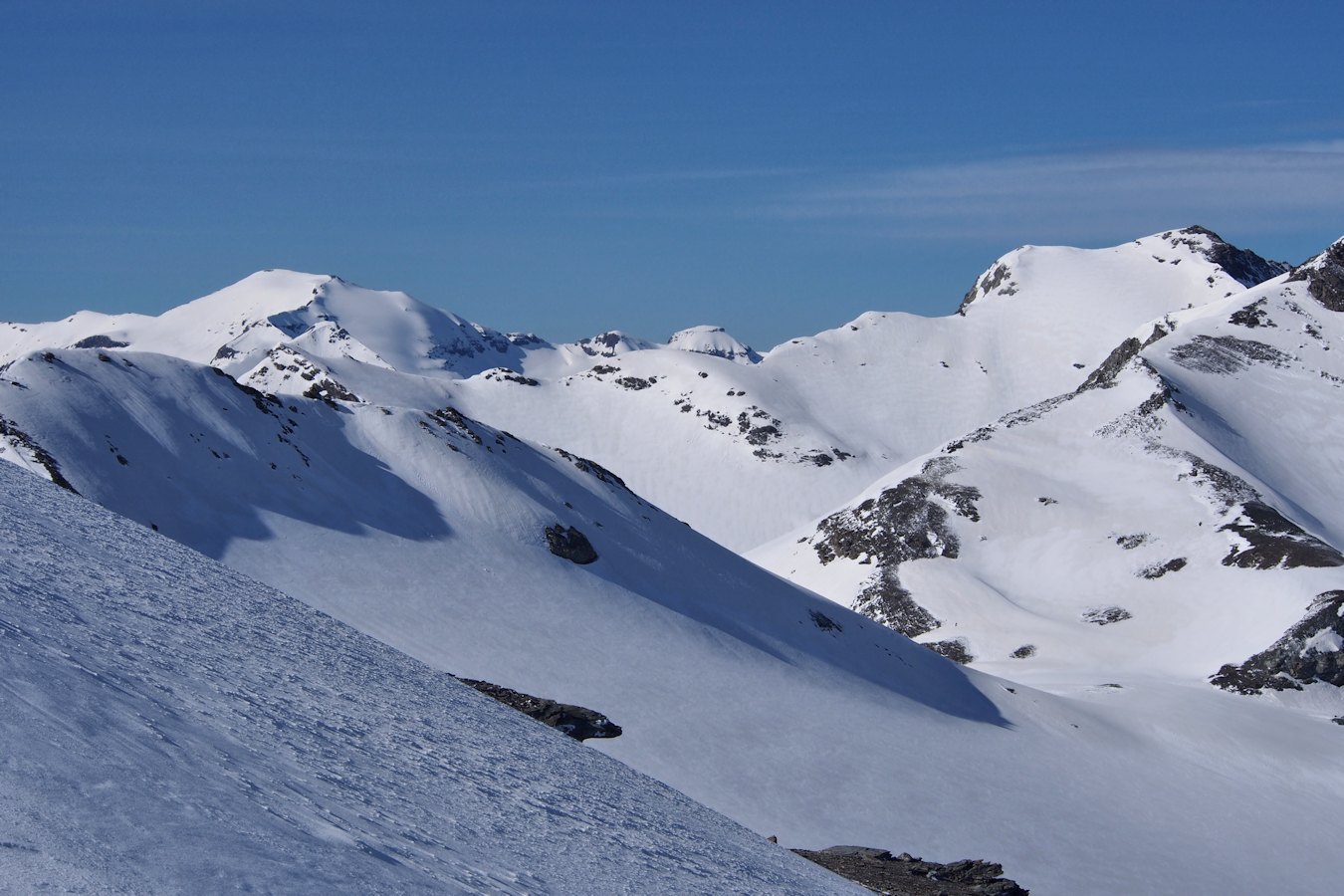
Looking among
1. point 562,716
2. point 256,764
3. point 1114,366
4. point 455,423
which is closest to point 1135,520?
point 1114,366

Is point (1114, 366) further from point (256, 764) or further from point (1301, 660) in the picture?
point (256, 764)

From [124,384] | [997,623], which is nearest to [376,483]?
[124,384]

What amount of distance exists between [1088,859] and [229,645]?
1233 inches

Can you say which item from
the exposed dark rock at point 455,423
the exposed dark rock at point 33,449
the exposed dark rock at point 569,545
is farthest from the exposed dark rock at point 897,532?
the exposed dark rock at point 33,449

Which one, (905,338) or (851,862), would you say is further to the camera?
(905,338)

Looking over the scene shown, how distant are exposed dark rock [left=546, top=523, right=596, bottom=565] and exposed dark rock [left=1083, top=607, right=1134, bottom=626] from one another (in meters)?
47.3

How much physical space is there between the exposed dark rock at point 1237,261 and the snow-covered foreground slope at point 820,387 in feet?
1.18

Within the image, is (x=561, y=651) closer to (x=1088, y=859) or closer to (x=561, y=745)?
(x=1088, y=859)

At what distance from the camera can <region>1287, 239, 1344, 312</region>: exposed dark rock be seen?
121 metres

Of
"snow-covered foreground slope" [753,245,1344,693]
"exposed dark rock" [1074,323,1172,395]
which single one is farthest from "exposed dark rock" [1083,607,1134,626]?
"exposed dark rock" [1074,323,1172,395]

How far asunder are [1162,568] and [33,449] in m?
72.6

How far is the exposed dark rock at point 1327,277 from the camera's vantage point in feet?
397

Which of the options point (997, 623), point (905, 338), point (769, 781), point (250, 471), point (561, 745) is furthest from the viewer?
point (905, 338)

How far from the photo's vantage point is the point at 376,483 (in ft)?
152
